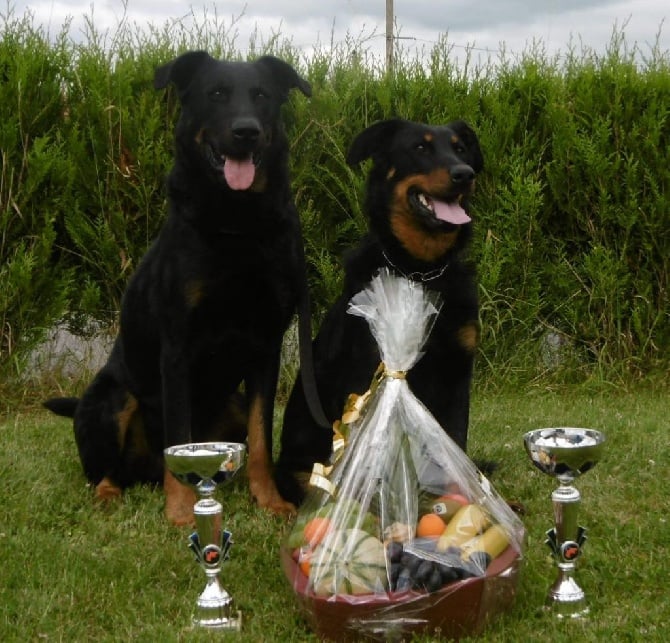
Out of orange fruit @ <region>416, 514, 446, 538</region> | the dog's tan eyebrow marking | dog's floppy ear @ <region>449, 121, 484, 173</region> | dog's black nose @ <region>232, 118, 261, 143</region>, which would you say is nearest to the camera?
orange fruit @ <region>416, 514, 446, 538</region>

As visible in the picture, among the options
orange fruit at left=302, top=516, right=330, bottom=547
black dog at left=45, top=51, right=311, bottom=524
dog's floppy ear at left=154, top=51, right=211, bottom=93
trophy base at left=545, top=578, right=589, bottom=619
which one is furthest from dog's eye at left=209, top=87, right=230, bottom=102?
trophy base at left=545, top=578, right=589, bottom=619

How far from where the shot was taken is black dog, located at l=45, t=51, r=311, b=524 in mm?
3172

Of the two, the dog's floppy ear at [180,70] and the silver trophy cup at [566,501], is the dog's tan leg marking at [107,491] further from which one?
the silver trophy cup at [566,501]

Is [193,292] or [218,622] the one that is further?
[193,292]

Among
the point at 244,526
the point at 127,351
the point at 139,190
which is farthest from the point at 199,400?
the point at 139,190

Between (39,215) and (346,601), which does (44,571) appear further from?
(39,215)

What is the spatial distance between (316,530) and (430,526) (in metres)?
0.31

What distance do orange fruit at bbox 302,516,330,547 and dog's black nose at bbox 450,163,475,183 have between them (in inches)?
59.3

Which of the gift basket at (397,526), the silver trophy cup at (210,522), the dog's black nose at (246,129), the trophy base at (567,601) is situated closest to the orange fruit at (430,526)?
the gift basket at (397,526)

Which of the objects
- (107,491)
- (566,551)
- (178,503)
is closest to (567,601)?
(566,551)

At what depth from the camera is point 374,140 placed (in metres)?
3.62

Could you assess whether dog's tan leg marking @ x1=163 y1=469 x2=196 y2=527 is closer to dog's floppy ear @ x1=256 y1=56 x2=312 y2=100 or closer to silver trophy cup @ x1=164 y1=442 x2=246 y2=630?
silver trophy cup @ x1=164 y1=442 x2=246 y2=630

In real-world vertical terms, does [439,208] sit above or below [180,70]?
below

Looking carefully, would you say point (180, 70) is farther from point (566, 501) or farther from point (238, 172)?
point (566, 501)
